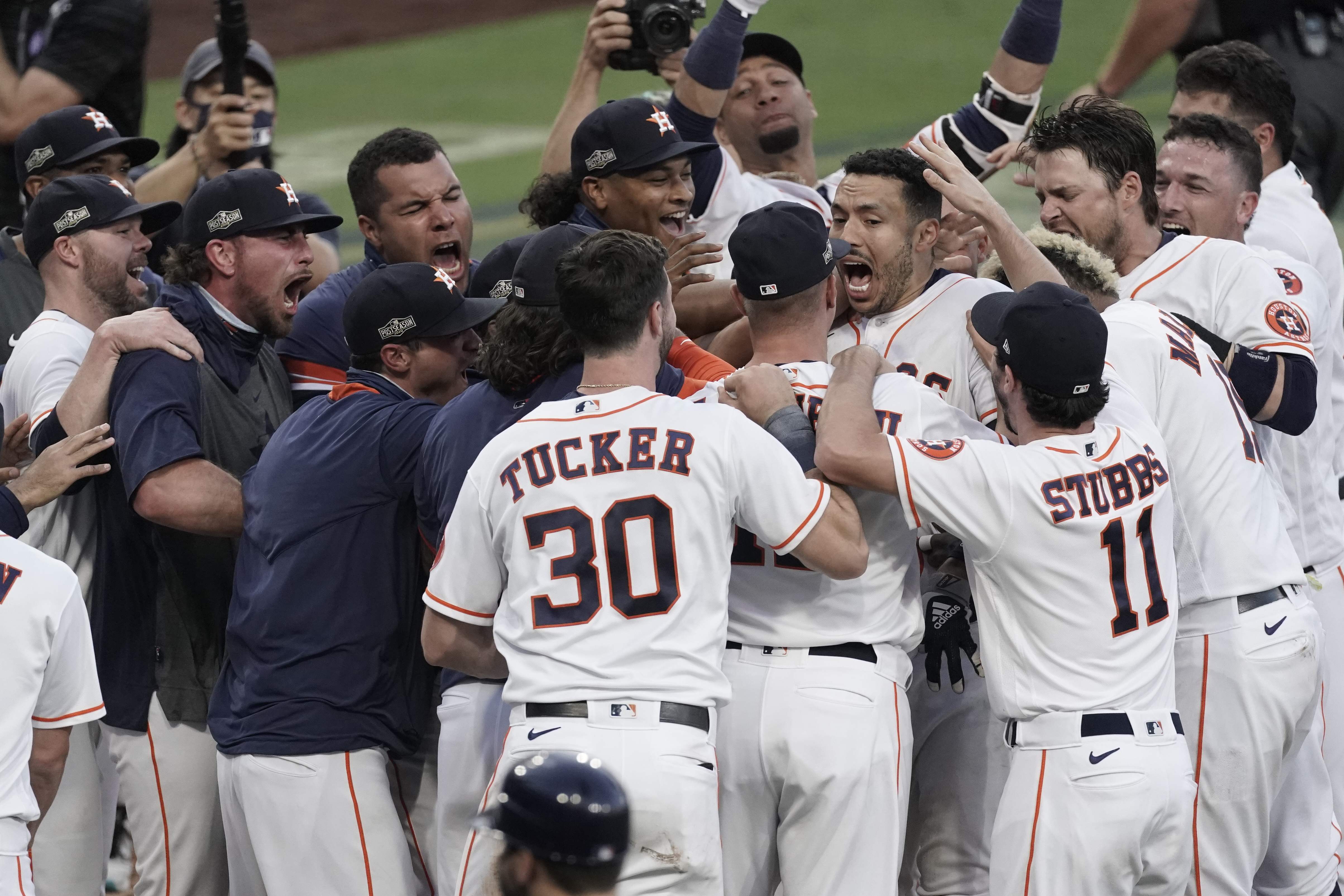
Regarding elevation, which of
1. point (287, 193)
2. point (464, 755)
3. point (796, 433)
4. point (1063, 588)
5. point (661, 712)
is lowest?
point (464, 755)

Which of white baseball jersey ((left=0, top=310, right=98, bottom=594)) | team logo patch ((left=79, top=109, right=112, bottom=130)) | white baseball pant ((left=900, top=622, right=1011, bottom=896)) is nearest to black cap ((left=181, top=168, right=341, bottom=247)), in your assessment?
white baseball jersey ((left=0, top=310, right=98, bottom=594))

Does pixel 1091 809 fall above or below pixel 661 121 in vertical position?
below

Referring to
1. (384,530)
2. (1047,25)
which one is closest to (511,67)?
(1047,25)

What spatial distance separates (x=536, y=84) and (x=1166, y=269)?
13.1 m

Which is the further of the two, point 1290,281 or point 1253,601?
point 1290,281

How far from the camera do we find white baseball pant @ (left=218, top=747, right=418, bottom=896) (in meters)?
3.67

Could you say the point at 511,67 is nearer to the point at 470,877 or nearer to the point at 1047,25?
the point at 1047,25

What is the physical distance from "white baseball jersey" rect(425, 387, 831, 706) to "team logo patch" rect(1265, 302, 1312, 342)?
1.71 m

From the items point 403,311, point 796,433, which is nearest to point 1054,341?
point 796,433

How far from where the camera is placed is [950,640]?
383 cm

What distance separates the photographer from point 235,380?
414 centimetres

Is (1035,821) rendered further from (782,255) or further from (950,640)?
(782,255)

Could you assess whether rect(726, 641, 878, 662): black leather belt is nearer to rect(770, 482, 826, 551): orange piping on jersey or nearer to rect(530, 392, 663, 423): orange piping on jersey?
rect(770, 482, 826, 551): orange piping on jersey

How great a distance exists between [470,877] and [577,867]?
53.7 inches
